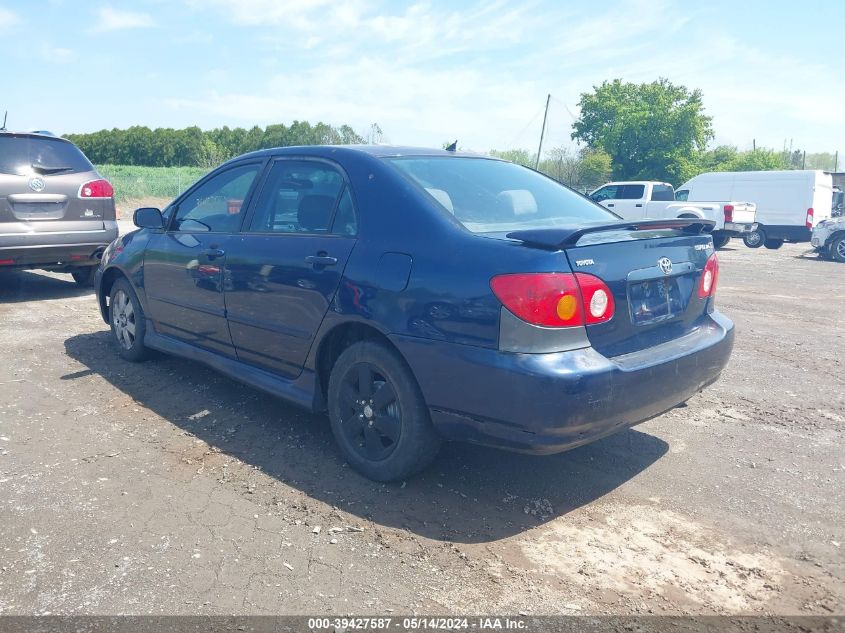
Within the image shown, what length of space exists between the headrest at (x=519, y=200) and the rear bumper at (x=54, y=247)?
19.5 feet

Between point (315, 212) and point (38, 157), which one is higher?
point (38, 157)

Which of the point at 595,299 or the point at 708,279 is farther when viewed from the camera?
the point at 708,279

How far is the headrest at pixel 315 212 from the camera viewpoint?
3.81 metres

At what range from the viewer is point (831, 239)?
57.8 ft

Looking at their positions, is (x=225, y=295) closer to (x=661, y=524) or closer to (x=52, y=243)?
(x=661, y=524)

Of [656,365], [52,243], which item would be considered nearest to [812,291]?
[656,365]

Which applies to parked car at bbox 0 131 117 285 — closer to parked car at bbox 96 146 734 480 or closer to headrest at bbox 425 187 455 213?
parked car at bbox 96 146 734 480

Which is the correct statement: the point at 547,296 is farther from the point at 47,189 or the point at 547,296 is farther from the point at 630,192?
the point at 630,192

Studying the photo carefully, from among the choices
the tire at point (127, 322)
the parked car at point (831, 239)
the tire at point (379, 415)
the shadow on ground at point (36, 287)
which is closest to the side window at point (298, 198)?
the tire at point (379, 415)

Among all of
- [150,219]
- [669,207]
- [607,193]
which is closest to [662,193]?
[669,207]

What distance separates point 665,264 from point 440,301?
113 centimetres

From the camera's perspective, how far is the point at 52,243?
7.74m

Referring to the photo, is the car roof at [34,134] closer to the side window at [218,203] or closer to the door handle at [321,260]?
the side window at [218,203]

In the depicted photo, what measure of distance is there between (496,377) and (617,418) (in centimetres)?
59
